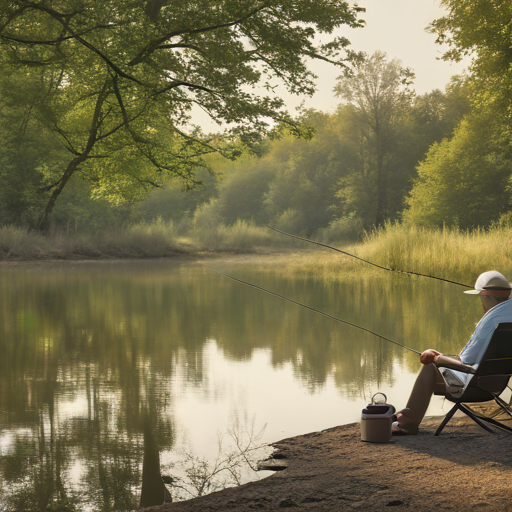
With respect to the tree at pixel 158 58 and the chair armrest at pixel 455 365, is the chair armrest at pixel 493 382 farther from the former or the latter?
the tree at pixel 158 58

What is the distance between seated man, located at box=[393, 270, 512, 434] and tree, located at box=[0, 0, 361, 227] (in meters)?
16.8

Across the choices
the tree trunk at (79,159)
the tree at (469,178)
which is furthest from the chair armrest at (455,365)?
the tree at (469,178)

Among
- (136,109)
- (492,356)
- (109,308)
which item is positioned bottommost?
(109,308)

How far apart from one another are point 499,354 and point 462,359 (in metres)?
0.31

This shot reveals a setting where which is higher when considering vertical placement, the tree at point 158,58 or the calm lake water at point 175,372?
the tree at point 158,58

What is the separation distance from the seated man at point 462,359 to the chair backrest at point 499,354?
45 mm

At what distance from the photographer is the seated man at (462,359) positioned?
5.21m

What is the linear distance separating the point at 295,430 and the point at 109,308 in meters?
10.3

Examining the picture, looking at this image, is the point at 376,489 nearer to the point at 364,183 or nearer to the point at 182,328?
the point at 182,328

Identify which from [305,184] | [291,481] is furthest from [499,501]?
[305,184]

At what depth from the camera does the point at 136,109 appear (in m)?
→ 28.5

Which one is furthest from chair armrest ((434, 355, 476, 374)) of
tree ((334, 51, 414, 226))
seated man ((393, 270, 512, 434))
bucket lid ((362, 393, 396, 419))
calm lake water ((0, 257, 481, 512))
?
tree ((334, 51, 414, 226))

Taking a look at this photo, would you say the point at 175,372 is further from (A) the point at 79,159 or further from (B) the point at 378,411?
(A) the point at 79,159

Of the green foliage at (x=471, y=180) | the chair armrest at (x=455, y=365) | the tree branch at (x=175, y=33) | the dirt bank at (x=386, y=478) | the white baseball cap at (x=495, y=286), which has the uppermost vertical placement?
the tree branch at (x=175, y=33)
